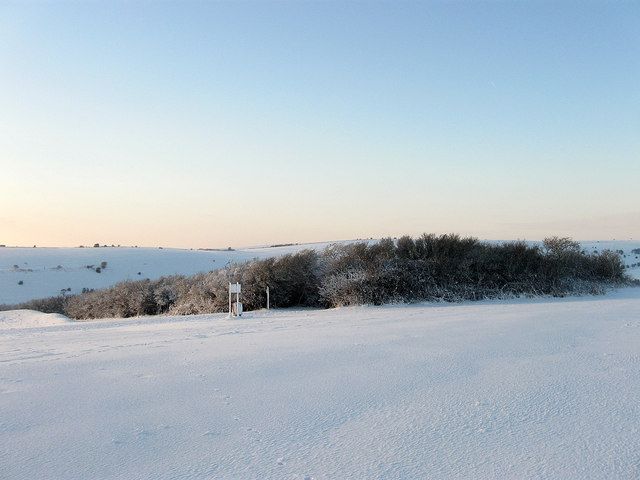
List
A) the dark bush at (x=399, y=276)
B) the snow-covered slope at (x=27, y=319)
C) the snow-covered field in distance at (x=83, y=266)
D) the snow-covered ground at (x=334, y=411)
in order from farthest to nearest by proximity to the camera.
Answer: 1. the snow-covered field in distance at (x=83, y=266)
2. the snow-covered slope at (x=27, y=319)
3. the dark bush at (x=399, y=276)
4. the snow-covered ground at (x=334, y=411)

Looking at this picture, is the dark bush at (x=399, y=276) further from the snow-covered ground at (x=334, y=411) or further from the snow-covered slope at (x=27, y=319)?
the snow-covered ground at (x=334, y=411)

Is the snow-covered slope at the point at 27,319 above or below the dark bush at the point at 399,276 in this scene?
below

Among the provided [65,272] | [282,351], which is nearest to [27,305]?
[65,272]

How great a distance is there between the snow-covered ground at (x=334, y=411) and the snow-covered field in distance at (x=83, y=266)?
2704cm

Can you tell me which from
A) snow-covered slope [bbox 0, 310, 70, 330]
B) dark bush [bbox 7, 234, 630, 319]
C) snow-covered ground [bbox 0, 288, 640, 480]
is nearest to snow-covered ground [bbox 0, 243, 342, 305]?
dark bush [bbox 7, 234, 630, 319]

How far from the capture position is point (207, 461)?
3.96 metres

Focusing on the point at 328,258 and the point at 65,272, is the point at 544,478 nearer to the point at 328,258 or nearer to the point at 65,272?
the point at 328,258

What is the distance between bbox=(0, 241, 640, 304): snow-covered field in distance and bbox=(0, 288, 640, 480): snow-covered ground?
1064 inches

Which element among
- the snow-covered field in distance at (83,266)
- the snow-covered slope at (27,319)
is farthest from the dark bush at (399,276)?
the snow-covered field in distance at (83,266)

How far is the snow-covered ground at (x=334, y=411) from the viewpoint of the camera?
3.84m

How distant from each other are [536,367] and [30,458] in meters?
5.24

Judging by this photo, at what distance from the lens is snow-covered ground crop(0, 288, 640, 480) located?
151 inches

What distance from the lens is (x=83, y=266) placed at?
153ft

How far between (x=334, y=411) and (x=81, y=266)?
46480 millimetres
